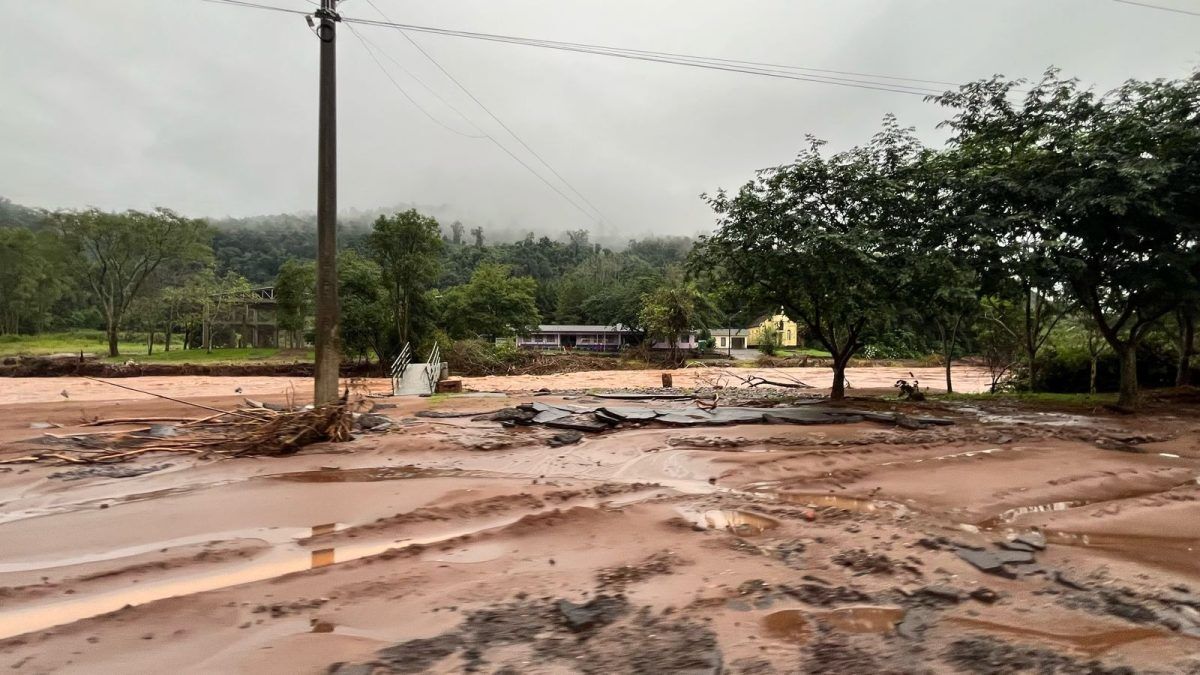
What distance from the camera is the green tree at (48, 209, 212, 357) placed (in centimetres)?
4162

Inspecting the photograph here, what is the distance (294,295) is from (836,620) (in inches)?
1822

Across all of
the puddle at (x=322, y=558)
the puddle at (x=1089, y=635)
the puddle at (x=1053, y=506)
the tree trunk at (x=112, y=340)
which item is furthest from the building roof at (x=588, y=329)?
the puddle at (x=1089, y=635)

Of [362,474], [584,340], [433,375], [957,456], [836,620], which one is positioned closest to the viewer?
[836,620]

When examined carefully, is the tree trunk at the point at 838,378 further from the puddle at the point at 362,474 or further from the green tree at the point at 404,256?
the green tree at the point at 404,256

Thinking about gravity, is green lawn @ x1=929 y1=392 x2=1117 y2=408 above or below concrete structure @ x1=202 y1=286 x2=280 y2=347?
below

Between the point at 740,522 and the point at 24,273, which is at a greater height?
the point at 24,273

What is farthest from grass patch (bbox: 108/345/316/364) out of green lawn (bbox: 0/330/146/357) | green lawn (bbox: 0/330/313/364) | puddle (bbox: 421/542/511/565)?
puddle (bbox: 421/542/511/565)

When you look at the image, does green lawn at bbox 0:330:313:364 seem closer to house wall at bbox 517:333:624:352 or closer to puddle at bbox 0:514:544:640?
house wall at bbox 517:333:624:352

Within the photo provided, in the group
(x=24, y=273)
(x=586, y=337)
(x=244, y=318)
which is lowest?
(x=586, y=337)

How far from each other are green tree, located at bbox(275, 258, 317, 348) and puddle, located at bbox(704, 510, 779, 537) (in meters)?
43.5

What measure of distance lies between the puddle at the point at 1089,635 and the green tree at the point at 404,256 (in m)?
34.9

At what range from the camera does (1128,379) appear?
43.5ft

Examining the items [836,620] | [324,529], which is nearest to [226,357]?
[324,529]

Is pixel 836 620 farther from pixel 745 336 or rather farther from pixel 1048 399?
pixel 745 336
